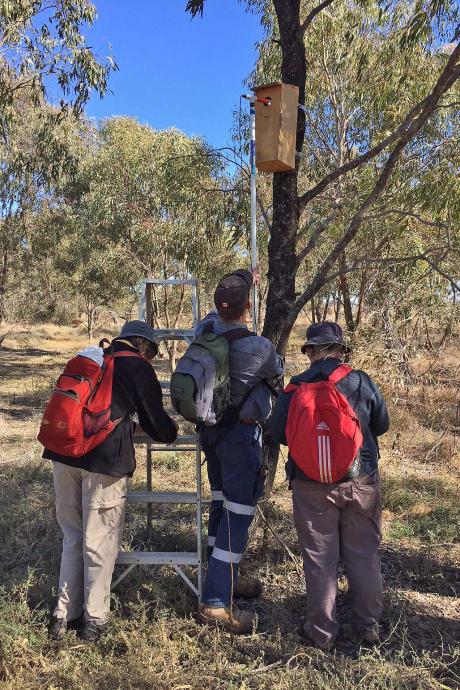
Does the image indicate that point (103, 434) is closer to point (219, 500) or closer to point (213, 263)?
point (219, 500)

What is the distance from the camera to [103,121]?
1666 centimetres

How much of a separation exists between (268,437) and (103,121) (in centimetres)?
1520

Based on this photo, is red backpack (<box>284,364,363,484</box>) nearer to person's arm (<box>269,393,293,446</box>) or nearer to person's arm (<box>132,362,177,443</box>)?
person's arm (<box>269,393,293,446</box>)

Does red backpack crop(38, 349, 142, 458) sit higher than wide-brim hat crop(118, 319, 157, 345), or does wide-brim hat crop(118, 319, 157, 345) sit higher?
wide-brim hat crop(118, 319, 157, 345)

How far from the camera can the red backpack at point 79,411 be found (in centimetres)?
275

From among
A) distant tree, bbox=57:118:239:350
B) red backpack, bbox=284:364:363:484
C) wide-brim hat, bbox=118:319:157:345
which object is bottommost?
red backpack, bbox=284:364:363:484

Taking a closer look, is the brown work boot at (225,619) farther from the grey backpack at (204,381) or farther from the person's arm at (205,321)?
the person's arm at (205,321)

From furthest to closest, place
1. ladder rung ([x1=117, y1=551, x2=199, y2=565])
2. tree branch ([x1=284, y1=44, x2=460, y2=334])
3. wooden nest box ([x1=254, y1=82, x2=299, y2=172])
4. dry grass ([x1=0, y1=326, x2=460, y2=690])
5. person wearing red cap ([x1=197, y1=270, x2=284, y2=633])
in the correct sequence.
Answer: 1. wooden nest box ([x1=254, y1=82, x2=299, y2=172])
2. tree branch ([x1=284, y1=44, x2=460, y2=334])
3. ladder rung ([x1=117, y1=551, x2=199, y2=565])
4. person wearing red cap ([x1=197, y1=270, x2=284, y2=633])
5. dry grass ([x1=0, y1=326, x2=460, y2=690])

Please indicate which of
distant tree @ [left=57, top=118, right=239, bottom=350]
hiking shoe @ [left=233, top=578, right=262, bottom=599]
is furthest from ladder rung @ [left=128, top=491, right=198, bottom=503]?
distant tree @ [left=57, top=118, right=239, bottom=350]

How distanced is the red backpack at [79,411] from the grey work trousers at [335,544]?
1000 mm

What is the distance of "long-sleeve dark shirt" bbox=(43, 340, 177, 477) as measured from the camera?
2865 mm

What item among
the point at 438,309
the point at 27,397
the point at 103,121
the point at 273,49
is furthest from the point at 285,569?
the point at 103,121

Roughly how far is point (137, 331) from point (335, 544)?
1.45 meters

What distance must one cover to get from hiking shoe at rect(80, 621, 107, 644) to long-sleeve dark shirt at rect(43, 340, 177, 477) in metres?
0.76
